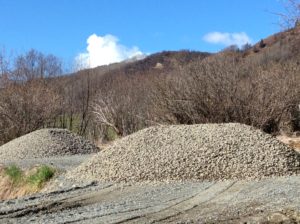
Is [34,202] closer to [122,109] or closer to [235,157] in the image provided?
[235,157]

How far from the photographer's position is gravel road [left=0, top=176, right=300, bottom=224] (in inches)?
351

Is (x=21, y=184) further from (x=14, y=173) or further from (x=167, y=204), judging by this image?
(x=167, y=204)

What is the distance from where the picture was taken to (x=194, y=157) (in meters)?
13.5

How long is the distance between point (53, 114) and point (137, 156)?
66.0 feet

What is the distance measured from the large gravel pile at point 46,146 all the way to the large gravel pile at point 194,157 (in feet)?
23.4

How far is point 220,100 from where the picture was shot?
23.8m

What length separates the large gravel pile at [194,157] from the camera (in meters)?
12.9

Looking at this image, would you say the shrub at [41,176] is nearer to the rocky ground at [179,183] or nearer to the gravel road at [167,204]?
the rocky ground at [179,183]

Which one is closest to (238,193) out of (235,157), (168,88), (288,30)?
(235,157)

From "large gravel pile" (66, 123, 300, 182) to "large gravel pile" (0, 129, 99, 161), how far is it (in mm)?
7119

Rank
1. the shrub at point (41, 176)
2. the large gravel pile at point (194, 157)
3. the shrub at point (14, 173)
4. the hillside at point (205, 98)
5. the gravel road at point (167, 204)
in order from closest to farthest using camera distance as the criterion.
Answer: the gravel road at point (167, 204) < the large gravel pile at point (194, 157) < the shrub at point (41, 176) < the shrub at point (14, 173) < the hillside at point (205, 98)

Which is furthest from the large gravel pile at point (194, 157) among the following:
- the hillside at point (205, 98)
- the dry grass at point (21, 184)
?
the hillside at point (205, 98)

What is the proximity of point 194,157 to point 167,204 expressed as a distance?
350cm

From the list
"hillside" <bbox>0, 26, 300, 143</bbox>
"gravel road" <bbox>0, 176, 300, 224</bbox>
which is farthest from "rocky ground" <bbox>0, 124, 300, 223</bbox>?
"hillside" <bbox>0, 26, 300, 143</bbox>
